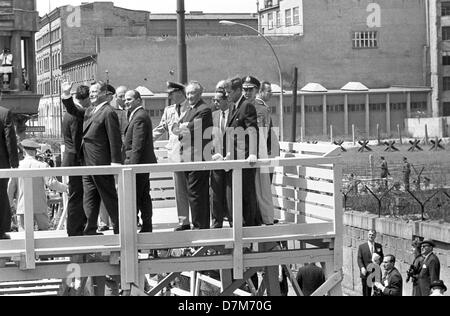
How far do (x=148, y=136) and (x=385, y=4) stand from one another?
99.9 metres

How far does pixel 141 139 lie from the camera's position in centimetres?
1258

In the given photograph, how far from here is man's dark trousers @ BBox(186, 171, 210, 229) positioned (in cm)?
1256

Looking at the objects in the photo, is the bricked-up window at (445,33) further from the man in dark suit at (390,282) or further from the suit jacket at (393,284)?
the suit jacket at (393,284)

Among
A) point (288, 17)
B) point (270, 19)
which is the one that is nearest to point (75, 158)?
point (288, 17)

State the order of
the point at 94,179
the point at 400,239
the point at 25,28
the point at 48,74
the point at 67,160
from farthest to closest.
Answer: the point at 48,74
the point at 25,28
the point at 400,239
the point at 67,160
the point at 94,179

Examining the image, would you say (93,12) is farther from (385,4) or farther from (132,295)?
(132,295)

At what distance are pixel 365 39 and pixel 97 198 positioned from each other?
99.2 m

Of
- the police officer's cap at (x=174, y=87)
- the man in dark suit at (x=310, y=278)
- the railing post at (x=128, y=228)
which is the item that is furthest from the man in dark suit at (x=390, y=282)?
the railing post at (x=128, y=228)

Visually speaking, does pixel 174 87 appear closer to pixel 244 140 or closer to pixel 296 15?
pixel 244 140

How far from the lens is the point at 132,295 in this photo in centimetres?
1128

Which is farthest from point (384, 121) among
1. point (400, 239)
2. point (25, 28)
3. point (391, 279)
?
point (391, 279)

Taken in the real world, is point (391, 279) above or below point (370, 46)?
below

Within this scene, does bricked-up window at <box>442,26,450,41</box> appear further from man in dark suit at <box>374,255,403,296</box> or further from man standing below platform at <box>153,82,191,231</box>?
man standing below platform at <box>153,82,191,231</box>
